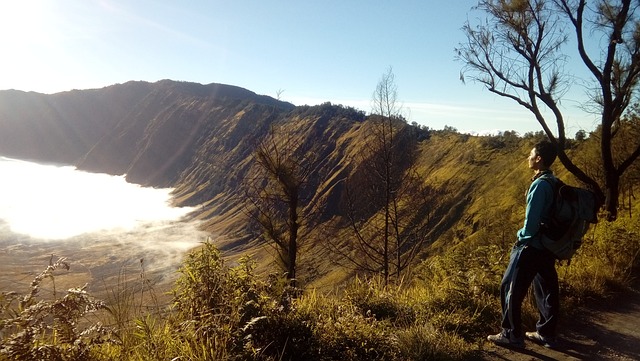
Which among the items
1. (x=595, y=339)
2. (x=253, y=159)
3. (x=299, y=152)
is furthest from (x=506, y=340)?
(x=299, y=152)

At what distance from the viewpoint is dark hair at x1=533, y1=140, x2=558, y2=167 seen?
13.5ft

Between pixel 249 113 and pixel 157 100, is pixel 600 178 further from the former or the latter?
pixel 157 100

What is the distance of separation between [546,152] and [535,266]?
1.07m

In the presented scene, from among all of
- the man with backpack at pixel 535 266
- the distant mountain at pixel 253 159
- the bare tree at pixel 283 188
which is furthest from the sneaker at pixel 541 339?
the bare tree at pixel 283 188

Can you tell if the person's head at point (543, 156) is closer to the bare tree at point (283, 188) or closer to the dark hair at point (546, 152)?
the dark hair at point (546, 152)

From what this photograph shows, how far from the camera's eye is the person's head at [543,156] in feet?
13.5

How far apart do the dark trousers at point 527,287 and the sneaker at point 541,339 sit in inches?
1.4

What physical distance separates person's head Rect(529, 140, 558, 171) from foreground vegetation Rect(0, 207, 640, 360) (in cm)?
163

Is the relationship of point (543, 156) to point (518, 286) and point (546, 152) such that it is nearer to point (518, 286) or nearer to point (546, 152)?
point (546, 152)

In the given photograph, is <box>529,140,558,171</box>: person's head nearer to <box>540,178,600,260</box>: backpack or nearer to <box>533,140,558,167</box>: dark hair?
<box>533,140,558,167</box>: dark hair

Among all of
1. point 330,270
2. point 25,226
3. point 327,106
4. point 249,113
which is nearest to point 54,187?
point 25,226

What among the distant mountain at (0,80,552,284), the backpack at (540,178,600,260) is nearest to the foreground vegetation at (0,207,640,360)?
the backpack at (540,178,600,260)

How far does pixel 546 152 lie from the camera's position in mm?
4145

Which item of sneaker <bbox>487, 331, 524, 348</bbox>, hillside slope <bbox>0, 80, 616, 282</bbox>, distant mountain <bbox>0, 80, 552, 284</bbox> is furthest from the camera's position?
distant mountain <bbox>0, 80, 552, 284</bbox>
